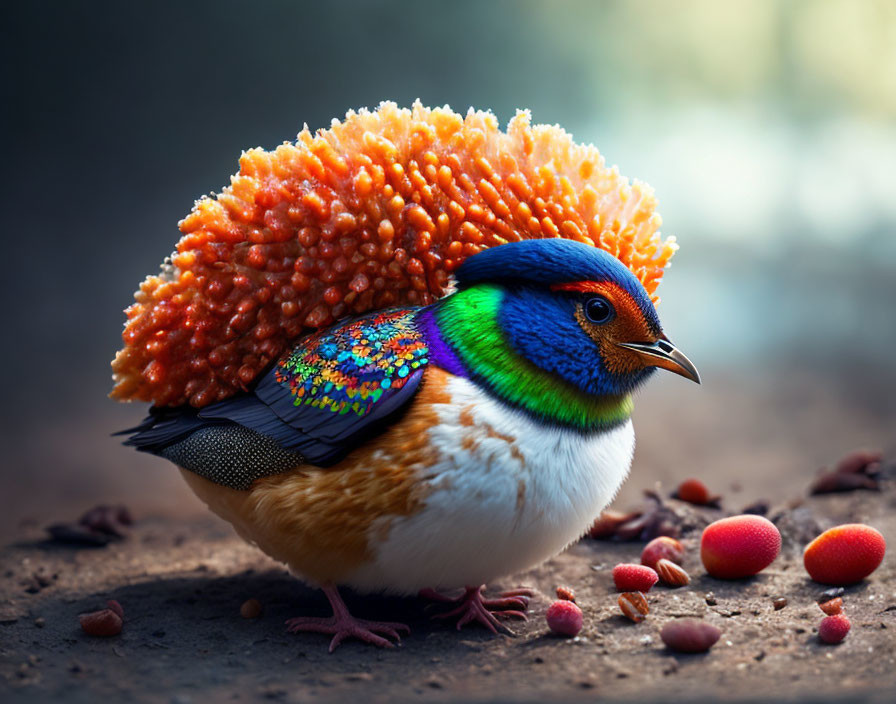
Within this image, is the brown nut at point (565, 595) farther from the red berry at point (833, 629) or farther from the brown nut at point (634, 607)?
the red berry at point (833, 629)

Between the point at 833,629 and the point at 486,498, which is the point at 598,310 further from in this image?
the point at 833,629

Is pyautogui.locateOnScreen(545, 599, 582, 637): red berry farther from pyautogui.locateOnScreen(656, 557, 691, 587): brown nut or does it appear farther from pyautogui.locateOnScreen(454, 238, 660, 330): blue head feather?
pyautogui.locateOnScreen(454, 238, 660, 330): blue head feather

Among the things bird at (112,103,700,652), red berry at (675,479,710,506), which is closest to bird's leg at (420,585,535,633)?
bird at (112,103,700,652)

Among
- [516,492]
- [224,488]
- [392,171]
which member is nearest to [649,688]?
[516,492]

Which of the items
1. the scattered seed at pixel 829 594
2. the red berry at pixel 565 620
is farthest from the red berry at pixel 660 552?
the red berry at pixel 565 620

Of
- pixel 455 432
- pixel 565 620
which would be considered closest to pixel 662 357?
pixel 455 432
